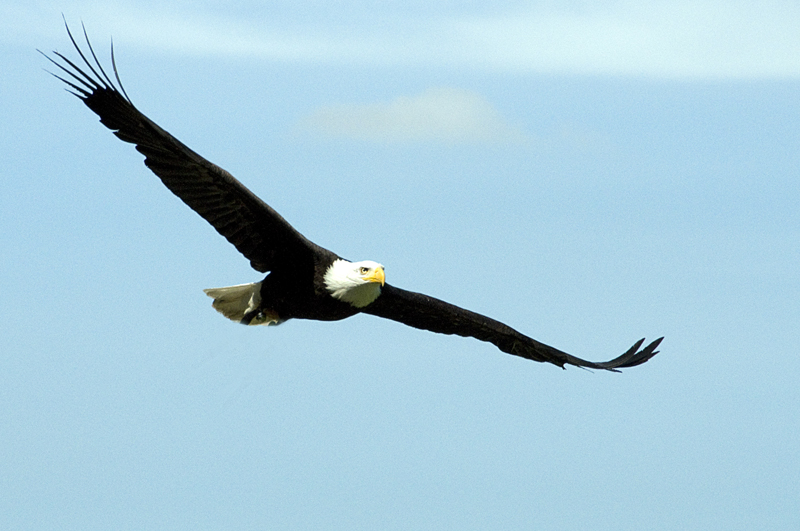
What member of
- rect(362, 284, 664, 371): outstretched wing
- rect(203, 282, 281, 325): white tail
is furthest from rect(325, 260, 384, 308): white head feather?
rect(362, 284, 664, 371): outstretched wing

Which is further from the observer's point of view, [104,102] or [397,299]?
[397,299]

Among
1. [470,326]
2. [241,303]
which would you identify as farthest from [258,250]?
[470,326]

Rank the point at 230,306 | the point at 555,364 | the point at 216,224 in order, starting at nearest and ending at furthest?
1. the point at 216,224
2. the point at 230,306
3. the point at 555,364

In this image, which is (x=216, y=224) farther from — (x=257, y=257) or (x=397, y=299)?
(x=397, y=299)

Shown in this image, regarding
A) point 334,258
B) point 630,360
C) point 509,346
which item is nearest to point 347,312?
point 334,258

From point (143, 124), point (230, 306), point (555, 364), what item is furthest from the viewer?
point (555, 364)

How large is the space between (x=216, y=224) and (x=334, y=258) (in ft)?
4.05

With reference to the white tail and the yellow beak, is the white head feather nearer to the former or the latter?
Answer: the yellow beak

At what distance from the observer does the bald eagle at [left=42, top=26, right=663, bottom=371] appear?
11711 mm

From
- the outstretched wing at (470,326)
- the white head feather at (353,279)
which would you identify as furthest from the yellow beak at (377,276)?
the outstretched wing at (470,326)

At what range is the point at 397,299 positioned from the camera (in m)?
13.8

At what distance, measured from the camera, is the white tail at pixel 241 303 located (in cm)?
1312

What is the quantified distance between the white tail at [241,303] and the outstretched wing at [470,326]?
4.04 ft

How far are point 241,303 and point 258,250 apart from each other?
0.96 metres
